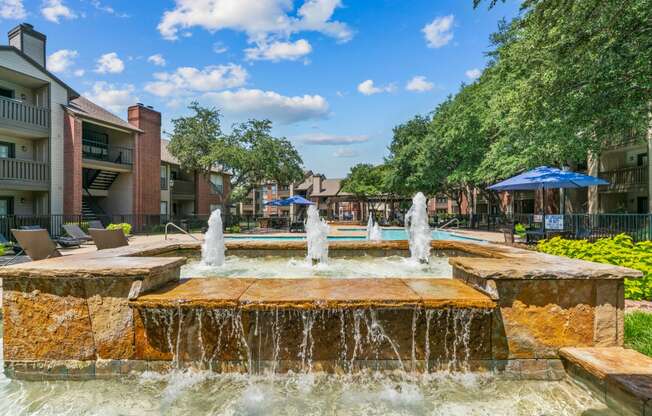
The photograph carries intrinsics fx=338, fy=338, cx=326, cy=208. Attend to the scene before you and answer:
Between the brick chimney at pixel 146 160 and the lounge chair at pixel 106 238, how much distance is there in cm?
1653

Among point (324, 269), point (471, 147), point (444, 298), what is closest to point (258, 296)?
point (444, 298)

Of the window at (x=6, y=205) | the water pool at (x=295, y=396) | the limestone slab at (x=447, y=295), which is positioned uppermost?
the window at (x=6, y=205)

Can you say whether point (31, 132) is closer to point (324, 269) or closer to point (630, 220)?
point (324, 269)

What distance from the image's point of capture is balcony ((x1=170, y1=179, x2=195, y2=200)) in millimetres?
28342

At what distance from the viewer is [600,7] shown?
8.00 metres

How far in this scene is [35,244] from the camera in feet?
20.1

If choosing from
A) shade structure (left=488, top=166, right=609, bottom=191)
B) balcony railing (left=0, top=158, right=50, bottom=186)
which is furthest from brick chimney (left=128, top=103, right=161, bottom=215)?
shade structure (left=488, top=166, right=609, bottom=191)

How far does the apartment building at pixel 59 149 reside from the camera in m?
15.2

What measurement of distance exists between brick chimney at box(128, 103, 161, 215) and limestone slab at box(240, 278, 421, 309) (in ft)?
70.7

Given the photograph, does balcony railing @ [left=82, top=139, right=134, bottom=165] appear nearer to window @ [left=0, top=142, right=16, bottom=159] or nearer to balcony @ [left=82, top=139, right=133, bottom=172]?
balcony @ [left=82, top=139, right=133, bottom=172]

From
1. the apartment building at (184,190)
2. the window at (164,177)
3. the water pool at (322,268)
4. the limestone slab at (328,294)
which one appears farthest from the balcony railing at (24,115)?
the limestone slab at (328,294)

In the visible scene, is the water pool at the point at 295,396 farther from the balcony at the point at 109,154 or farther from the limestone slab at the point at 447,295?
the balcony at the point at 109,154

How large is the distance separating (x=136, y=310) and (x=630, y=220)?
14726mm

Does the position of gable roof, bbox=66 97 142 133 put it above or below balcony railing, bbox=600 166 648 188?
above
